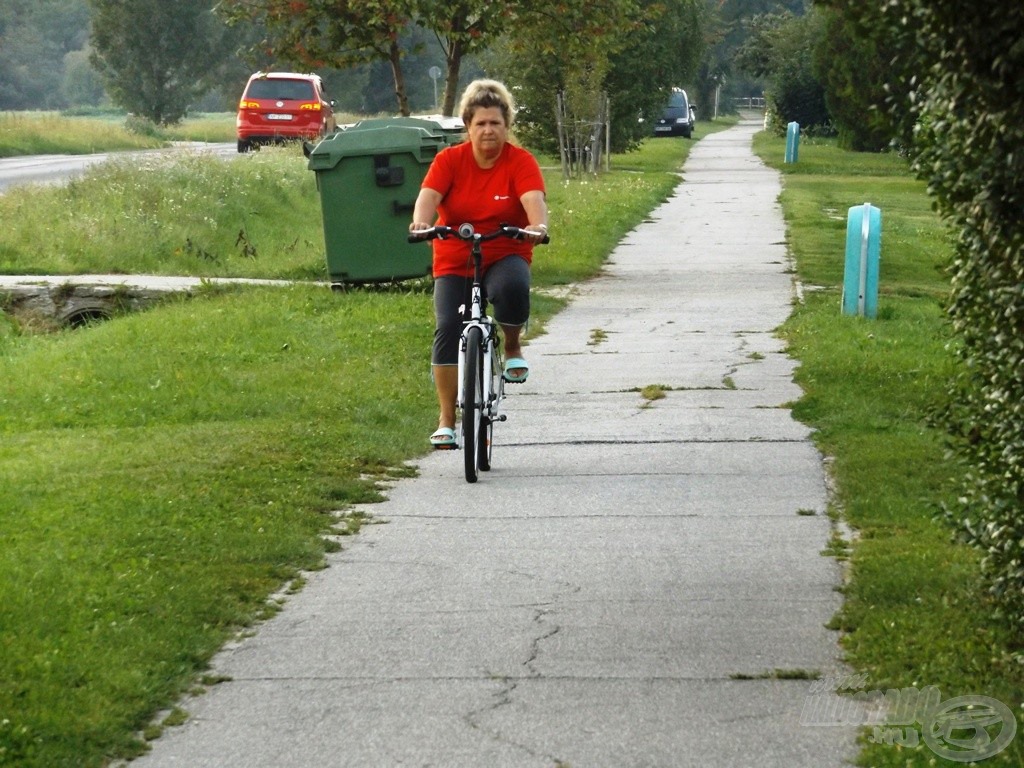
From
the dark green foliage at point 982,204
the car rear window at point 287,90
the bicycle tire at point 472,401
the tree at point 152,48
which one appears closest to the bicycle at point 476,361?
the bicycle tire at point 472,401

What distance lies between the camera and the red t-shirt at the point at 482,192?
8086 millimetres

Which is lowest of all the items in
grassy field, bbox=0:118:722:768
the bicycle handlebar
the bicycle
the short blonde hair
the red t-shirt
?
grassy field, bbox=0:118:722:768

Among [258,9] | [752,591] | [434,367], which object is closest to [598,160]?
[258,9]

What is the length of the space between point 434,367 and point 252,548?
1.95 meters

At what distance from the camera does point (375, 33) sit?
17859mm

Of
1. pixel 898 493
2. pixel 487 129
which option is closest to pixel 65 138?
pixel 487 129

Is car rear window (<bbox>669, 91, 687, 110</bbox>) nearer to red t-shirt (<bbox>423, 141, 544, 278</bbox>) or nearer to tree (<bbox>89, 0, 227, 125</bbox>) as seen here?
tree (<bbox>89, 0, 227, 125</bbox>)

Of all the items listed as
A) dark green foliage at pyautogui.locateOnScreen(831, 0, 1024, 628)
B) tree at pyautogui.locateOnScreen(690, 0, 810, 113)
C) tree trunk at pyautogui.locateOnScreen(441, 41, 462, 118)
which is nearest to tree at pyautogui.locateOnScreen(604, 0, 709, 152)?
tree trunk at pyautogui.locateOnScreen(441, 41, 462, 118)

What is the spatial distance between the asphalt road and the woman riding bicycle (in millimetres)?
17573

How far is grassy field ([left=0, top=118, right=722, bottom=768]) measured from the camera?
5.14 m

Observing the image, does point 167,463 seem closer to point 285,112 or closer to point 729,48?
point 285,112

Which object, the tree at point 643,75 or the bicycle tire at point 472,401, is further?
the tree at point 643,75

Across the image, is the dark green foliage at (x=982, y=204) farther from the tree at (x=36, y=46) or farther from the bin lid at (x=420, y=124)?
the tree at (x=36, y=46)

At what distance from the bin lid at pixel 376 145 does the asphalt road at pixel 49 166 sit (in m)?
10.8
